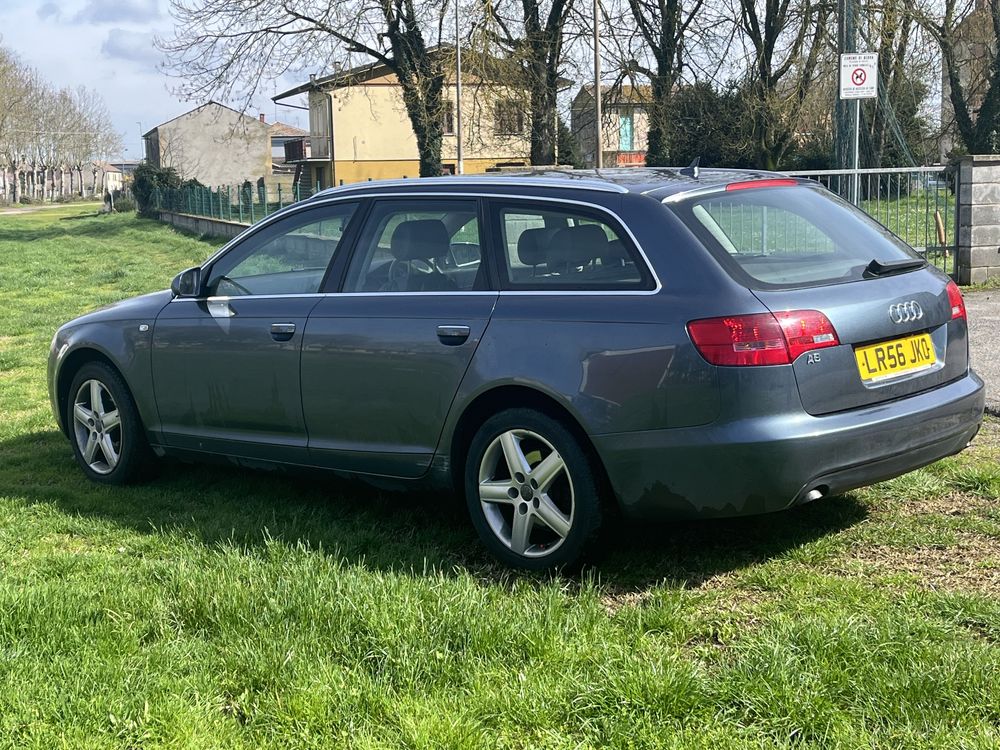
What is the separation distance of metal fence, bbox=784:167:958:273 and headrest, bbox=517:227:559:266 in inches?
358

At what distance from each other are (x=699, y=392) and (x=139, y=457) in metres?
3.45

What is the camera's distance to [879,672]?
11.3 ft

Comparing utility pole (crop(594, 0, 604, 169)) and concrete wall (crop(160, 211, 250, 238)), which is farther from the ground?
utility pole (crop(594, 0, 604, 169))

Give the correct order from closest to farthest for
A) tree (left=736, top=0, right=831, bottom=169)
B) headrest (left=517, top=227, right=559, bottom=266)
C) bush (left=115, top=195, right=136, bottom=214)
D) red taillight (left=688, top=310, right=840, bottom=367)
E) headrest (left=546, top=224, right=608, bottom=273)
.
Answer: red taillight (left=688, top=310, right=840, bottom=367), headrest (left=546, top=224, right=608, bottom=273), headrest (left=517, top=227, right=559, bottom=266), tree (left=736, top=0, right=831, bottom=169), bush (left=115, top=195, right=136, bottom=214)

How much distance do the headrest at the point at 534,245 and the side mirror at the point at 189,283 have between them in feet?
6.57

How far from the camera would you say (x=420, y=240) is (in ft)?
17.1

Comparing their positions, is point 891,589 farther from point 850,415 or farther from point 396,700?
point 396,700

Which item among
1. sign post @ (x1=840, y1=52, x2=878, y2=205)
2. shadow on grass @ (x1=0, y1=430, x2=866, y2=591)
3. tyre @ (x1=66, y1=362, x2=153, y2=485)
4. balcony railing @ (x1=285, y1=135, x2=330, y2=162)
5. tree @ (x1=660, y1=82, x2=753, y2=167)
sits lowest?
shadow on grass @ (x1=0, y1=430, x2=866, y2=591)

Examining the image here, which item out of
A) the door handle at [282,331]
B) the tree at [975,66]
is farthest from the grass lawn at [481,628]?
the tree at [975,66]

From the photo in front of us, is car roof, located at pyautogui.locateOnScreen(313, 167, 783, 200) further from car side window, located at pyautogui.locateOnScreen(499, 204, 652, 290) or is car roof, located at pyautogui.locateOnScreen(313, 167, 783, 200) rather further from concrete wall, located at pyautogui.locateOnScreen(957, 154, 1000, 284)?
concrete wall, located at pyautogui.locateOnScreen(957, 154, 1000, 284)

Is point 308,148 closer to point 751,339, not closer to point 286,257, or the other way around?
point 286,257

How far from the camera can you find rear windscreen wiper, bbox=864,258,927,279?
465 centimetres

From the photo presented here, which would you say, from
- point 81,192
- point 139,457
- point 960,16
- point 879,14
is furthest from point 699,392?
point 81,192

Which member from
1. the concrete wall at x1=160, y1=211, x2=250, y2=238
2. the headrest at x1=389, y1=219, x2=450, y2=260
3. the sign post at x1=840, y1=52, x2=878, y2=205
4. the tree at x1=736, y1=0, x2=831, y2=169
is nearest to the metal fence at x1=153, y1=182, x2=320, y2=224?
the concrete wall at x1=160, y1=211, x2=250, y2=238
